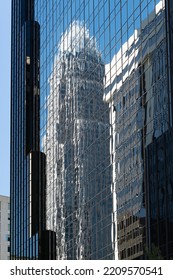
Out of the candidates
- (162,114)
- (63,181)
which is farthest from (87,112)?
(162,114)

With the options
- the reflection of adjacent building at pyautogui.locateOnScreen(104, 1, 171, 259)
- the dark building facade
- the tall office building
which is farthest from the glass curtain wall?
the tall office building

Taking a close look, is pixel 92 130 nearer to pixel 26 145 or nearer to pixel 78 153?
pixel 78 153

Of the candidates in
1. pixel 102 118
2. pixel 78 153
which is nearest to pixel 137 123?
pixel 102 118

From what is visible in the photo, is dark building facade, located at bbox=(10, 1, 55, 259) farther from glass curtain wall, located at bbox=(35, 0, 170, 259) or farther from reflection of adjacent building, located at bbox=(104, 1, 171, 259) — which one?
reflection of adjacent building, located at bbox=(104, 1, 171, 259)

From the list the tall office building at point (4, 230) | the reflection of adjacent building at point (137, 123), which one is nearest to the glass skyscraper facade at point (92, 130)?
the reflection of adjacent building at point (137, 123)

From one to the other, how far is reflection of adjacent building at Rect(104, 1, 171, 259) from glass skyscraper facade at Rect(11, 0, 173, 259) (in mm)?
64

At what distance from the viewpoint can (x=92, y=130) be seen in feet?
193

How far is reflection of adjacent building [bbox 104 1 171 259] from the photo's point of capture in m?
45.4

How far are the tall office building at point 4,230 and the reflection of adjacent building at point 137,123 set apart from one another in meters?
107

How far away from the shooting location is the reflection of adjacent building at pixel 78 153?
56.2m

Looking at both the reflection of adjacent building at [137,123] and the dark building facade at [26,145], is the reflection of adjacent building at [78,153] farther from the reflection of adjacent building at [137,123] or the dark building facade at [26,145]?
the dark building facade at [26,145]

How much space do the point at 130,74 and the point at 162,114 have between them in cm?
669

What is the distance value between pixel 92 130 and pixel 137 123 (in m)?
10.7

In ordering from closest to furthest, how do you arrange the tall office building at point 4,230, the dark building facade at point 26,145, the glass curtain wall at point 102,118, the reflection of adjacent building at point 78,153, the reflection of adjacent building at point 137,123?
the reflection of adjacent building at point 137,123 < the glass curtain wall at point 102,118 < the reflection of adjacent building at point 78,153 < the dark building facade at point 26,145 < the tall office building at point 4,230
